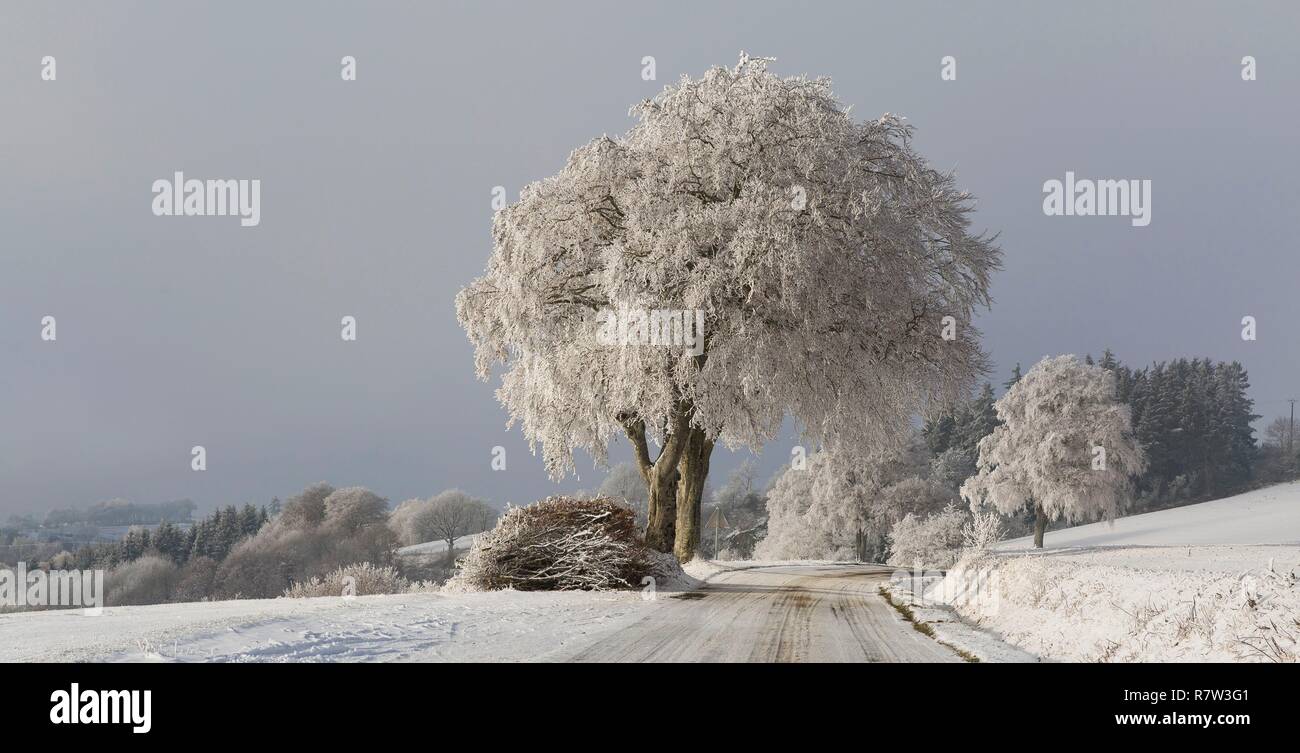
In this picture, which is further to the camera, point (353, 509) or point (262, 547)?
point (353, 509)

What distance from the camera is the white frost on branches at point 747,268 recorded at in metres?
18.5

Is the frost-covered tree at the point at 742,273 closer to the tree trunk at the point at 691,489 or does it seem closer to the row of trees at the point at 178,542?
the tree trunk at the point at 691,489

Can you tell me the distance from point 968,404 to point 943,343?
2.48 metres

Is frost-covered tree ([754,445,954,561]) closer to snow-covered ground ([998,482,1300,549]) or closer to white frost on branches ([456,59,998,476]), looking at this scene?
snow-covered ground ([998,482,1300,549])

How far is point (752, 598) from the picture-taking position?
15.3 meters

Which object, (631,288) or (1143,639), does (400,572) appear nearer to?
(631,288)

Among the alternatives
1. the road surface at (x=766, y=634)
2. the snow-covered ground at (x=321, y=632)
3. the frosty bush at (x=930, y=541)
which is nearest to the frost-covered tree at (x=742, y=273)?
the road surface at (x=766, y=634)

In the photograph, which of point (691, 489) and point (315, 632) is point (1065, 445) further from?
point (315, 632)

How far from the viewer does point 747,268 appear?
60.1 feet

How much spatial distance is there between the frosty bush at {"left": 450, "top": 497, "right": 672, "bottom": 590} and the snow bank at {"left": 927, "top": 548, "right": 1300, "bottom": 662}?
697 cm

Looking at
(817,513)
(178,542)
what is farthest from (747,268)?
(178,542)

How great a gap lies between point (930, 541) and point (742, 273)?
106ft

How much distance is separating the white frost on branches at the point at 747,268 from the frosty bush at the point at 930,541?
77.8ft
